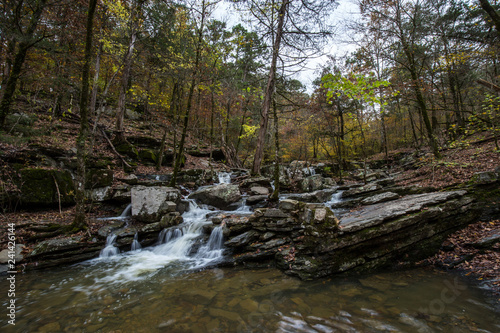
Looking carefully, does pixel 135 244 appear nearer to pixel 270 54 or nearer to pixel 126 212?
pixel 126 212

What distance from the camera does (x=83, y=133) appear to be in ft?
22.1

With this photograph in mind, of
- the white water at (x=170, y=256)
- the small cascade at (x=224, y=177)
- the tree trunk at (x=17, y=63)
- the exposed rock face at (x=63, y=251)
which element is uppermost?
the tree trunk at (x=17, y=63)

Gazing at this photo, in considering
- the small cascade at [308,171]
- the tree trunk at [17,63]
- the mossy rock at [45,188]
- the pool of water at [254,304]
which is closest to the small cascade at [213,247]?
the pool of water at [254,304]

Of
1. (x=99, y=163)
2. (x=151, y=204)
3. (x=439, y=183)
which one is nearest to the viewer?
(x=439, y=183)

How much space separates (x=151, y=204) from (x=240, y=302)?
6300 mm

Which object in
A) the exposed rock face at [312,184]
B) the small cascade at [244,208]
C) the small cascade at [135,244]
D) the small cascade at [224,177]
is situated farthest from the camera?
the small cascade at [224,177]

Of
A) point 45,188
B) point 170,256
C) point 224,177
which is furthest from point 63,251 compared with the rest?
point 224,177

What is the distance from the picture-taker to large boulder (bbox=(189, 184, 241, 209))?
10.4m

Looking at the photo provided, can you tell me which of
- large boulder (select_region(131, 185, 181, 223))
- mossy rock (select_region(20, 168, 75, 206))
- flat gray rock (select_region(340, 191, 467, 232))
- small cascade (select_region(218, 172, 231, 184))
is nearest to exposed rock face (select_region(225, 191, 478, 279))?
flat gray rock (select_region(340, 191, 467, 232))

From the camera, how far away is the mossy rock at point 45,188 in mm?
7746

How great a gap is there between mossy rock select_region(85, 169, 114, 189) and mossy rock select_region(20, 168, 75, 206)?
0.62 metres

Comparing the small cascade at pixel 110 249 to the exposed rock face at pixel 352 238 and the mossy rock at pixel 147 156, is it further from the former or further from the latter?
the mossy rock at pixel 147 156

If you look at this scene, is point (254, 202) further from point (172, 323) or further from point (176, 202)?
point (172, 323)

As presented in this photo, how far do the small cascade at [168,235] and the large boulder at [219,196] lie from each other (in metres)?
2.83
